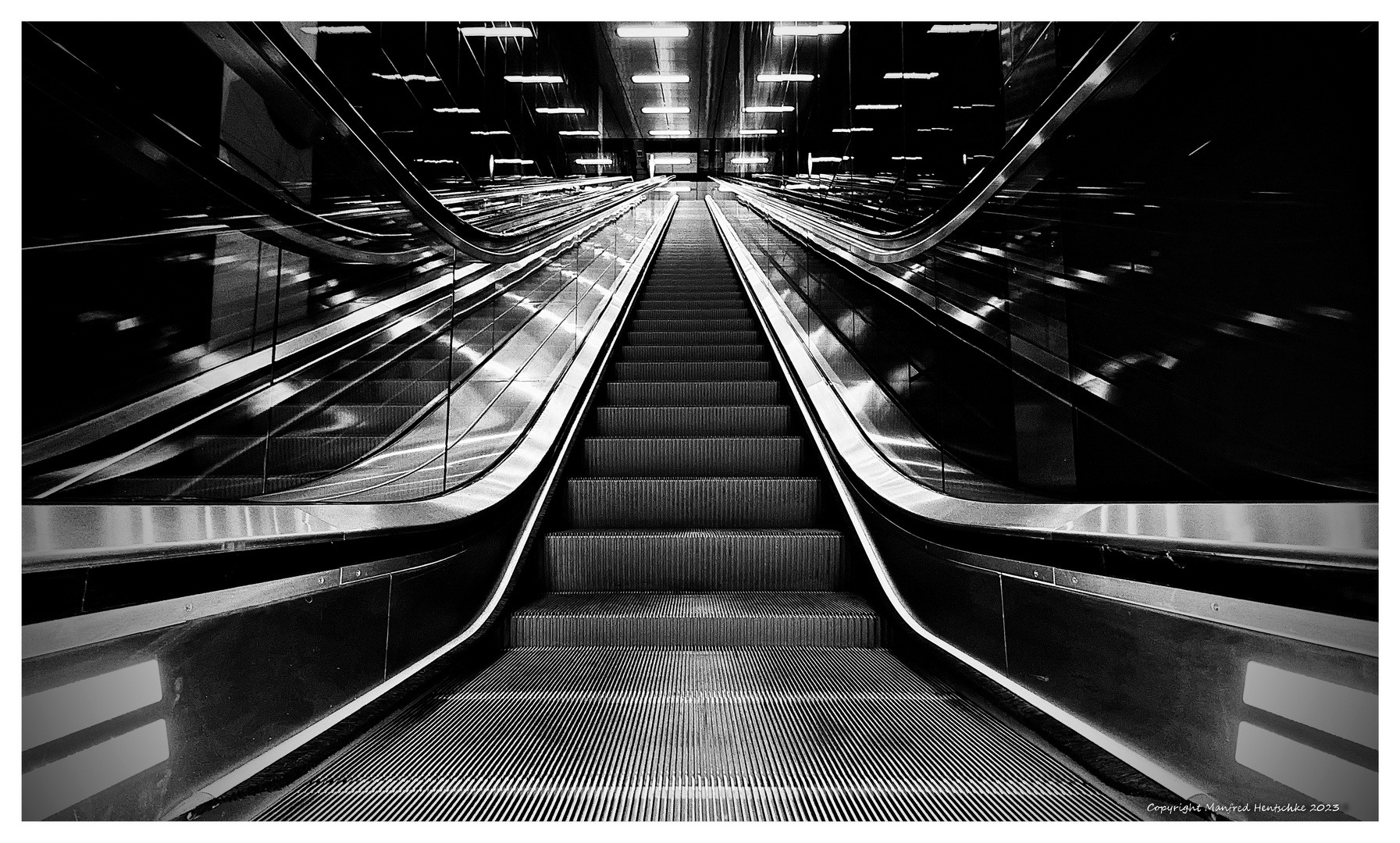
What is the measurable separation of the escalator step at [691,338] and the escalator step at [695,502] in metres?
2.27

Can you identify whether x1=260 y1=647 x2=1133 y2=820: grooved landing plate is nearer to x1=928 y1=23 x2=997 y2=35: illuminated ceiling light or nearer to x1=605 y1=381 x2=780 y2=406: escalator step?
x1=605 y1=381 x2=780 y2=406: escalator step

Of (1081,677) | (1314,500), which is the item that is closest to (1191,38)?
(1314,500)

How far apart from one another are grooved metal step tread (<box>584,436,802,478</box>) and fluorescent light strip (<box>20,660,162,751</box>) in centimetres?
263

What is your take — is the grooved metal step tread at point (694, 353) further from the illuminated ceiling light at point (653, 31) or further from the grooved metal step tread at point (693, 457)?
the illuminated ceiling light at point (653, 31)

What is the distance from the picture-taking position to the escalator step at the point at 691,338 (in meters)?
5.43

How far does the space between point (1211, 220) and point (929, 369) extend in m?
1.26

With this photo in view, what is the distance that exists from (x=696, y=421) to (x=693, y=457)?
1.37 ft

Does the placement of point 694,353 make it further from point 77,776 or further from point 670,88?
point 670,88

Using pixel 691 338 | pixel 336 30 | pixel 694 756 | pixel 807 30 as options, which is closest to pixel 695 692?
pixel 694 756

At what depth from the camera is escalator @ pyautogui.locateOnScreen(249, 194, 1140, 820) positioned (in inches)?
55.0

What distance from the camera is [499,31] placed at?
8430mm

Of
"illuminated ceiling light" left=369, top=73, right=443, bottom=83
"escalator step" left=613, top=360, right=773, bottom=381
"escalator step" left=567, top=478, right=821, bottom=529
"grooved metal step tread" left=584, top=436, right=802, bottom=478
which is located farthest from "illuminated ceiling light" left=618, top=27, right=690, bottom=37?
"escalator step" left=567, top=478, right=821, bottom=529

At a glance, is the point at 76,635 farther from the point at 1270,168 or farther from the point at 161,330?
the point at 1270,168

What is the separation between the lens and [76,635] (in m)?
1.07
